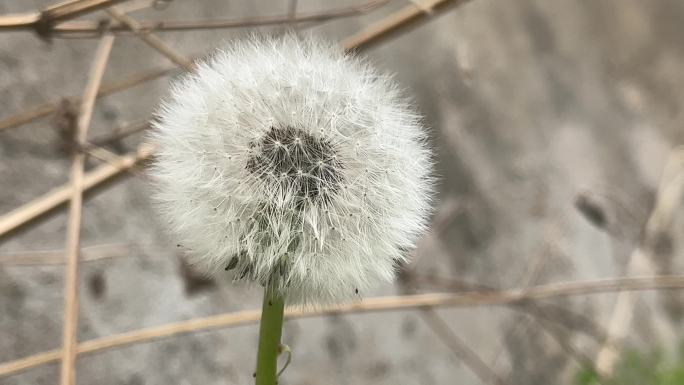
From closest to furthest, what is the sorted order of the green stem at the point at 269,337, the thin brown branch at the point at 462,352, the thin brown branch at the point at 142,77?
1. the green stem at the point at 269,337
2. the thin brown branch at the point at 142,77
3. the thin brown branch at the point at 462,352

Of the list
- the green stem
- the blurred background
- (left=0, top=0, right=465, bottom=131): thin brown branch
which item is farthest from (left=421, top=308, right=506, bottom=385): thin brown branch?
the green stem

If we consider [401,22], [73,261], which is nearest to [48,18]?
[73,261]

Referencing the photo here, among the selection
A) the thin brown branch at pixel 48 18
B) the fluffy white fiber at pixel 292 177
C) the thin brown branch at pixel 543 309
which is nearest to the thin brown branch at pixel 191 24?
the thin brown branch at pixel 48 18

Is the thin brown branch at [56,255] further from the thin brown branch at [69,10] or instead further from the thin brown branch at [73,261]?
the thin brown branch at [69,10]

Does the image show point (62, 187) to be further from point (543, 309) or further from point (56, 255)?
point (543, 309)

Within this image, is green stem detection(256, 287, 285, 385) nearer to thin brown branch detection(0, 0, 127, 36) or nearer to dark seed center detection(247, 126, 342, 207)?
dark seed center detection(247, 126, 342, 207)
